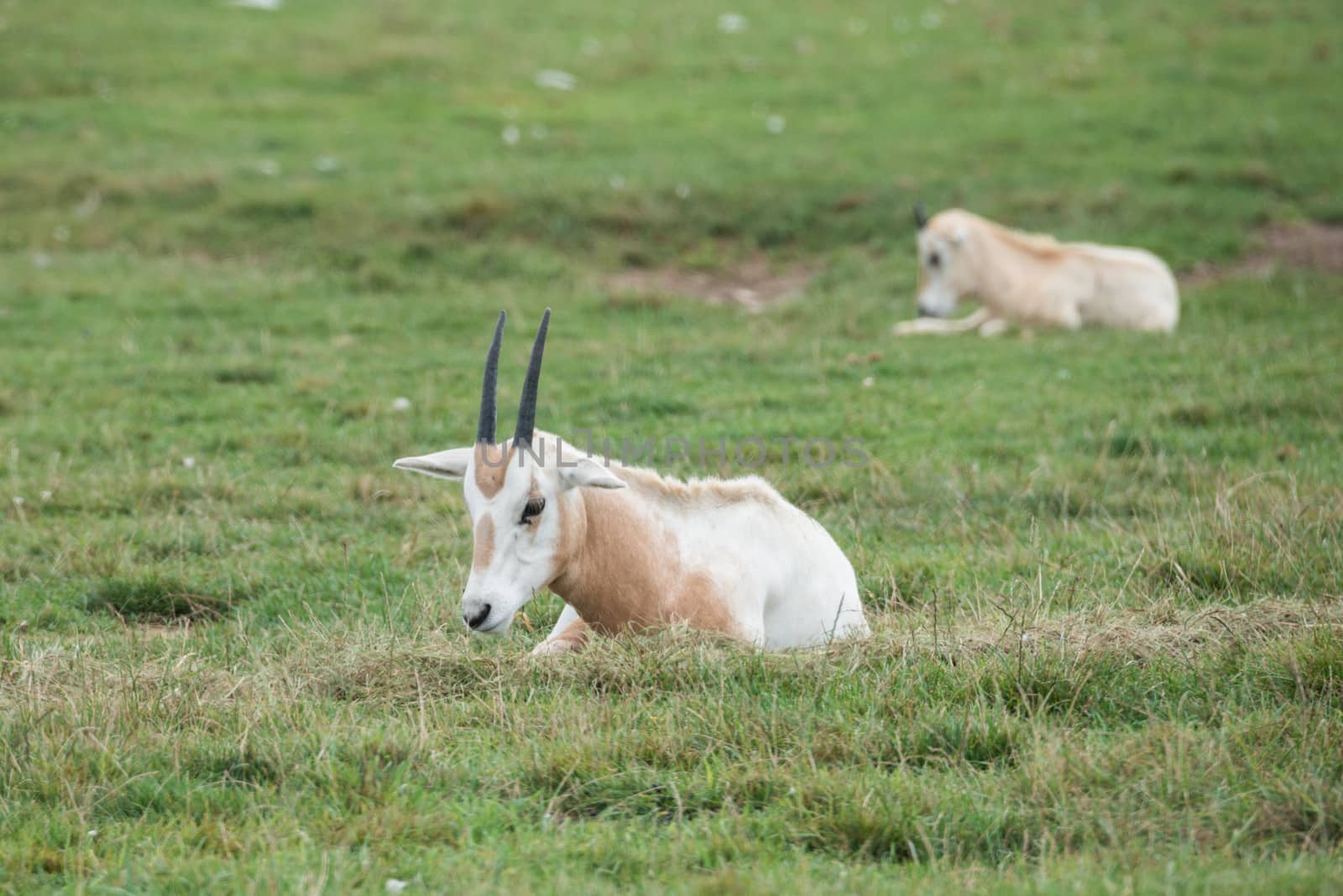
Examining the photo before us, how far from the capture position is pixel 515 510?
A: 5.47m

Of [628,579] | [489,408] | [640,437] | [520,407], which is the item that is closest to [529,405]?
[520,407]

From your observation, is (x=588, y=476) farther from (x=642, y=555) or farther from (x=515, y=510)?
(x=642, y=555)

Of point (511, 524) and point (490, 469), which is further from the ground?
point (490, 469)

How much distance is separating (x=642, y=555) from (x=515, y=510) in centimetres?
69

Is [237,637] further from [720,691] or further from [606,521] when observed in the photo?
[720,691]

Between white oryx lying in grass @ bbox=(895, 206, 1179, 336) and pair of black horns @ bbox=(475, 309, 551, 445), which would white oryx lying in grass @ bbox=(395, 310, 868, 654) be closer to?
pair of black horns @ bbox=(475, 309, 551, 445)

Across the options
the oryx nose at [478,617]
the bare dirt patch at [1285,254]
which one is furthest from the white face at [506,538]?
the bare dirt patch at [1285,254]

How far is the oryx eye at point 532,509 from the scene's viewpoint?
550 cm

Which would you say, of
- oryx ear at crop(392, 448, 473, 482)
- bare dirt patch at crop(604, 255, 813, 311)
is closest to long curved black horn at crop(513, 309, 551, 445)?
oryx ear at crop(392, 448, 473, 482)

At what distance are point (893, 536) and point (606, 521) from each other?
8.84 ft

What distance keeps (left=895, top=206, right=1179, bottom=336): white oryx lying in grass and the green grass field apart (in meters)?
0.59

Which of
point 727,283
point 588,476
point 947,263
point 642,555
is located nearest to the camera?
point 588,476

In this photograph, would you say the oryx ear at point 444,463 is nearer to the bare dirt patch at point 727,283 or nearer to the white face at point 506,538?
the white face at point 506,538

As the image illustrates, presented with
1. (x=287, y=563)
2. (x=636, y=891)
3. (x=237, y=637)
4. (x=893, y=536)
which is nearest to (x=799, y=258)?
(x=893, y=536)
